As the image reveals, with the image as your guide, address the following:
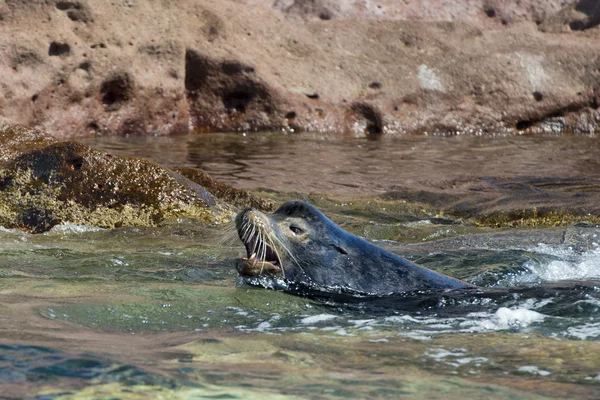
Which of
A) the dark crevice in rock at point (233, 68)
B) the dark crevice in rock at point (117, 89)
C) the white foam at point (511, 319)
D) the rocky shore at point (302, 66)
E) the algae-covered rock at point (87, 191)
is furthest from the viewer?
the dark crevice in rock at point (233, 68)

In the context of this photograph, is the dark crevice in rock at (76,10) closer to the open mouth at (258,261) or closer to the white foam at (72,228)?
the white foam at (72,228)

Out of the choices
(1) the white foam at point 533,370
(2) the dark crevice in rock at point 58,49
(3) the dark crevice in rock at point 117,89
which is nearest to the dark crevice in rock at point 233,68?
(3) the dark crevice in rock at point 117,89

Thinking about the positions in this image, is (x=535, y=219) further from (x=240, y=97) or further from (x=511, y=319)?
(x=240, y=97)

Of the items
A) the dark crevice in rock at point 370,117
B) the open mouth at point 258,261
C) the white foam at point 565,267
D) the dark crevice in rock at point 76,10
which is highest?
the dark crevice in rock at point 76,10

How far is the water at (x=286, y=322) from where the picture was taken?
301 centimetres

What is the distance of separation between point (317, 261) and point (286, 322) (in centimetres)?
78

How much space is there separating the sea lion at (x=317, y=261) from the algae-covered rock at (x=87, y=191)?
8.70 feet

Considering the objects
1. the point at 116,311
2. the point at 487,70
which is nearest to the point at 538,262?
the point at 116,311

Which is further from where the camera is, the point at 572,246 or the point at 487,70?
the point at 487,70

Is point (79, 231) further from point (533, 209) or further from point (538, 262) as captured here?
point (533, 209)

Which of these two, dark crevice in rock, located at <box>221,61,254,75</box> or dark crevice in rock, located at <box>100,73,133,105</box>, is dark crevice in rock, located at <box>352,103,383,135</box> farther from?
dark crevice in rock, located at <box>100,73,133,105</box>

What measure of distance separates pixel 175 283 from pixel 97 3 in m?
10.9

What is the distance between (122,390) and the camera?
281 centimetres

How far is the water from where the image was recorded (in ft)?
9.88
